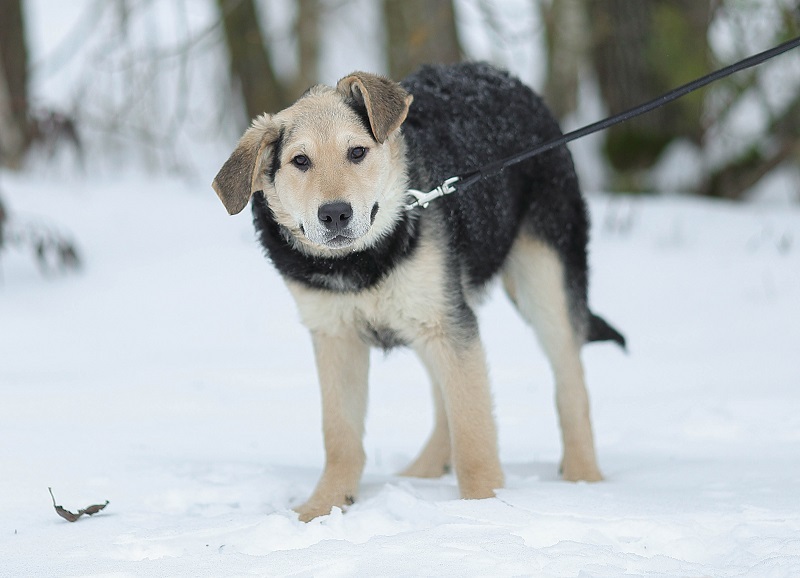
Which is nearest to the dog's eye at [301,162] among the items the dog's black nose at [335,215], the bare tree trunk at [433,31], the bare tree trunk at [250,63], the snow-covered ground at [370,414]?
the dog's black nose at [335,215]

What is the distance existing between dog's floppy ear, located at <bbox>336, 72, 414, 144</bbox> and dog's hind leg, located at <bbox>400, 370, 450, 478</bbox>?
1507 millimetres

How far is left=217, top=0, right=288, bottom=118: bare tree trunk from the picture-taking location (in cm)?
1362

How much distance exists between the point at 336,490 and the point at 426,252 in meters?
1.01

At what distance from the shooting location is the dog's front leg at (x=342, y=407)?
170 inches

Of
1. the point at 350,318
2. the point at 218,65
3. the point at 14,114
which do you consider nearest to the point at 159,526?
the point at 350,318

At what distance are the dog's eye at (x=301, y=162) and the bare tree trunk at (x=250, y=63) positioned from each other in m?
9.84

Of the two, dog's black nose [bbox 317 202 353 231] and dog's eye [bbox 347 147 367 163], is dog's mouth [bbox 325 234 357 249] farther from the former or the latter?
dog's eye [bbox 347 147 367 163]

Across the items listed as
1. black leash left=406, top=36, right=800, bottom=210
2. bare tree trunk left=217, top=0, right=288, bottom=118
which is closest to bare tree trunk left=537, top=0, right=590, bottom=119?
bare tree trunk left=217, top=0, right=288, bottom=118

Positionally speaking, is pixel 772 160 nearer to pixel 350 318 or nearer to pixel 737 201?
pixel 737 201

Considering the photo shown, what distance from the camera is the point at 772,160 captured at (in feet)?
34.0

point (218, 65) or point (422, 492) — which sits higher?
point (218, 65)

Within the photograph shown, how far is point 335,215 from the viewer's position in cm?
371

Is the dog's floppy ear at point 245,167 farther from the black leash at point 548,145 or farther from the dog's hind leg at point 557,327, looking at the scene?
the dog's hind leg at point 557,327

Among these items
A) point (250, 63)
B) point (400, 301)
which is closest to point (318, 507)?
point (400, 301)
